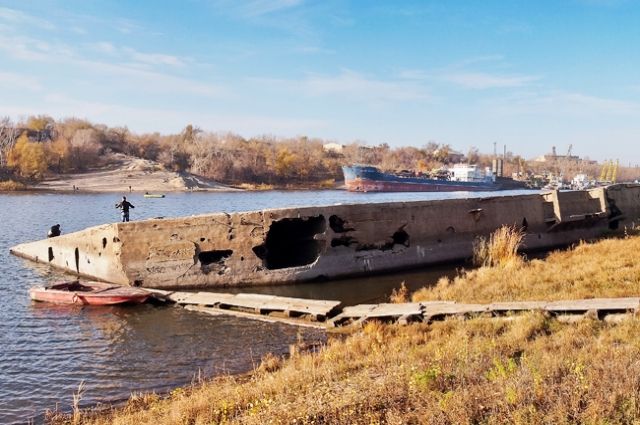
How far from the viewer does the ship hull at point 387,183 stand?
269 feet

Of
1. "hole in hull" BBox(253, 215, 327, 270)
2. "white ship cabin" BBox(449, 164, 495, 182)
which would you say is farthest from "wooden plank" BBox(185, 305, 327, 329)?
"white ship cabin" BBox(449, 164, 495, 182)

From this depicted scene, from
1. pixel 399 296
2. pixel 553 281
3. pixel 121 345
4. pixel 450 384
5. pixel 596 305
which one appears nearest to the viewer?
pixel 450 384

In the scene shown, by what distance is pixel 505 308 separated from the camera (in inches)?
400

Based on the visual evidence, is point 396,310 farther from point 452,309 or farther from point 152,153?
point 152,153

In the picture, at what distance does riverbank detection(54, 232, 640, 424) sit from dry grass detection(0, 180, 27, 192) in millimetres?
68862

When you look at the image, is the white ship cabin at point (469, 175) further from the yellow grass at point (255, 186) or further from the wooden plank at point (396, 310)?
the wooden plank at point (396, 310)

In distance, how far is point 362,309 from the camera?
1205cm

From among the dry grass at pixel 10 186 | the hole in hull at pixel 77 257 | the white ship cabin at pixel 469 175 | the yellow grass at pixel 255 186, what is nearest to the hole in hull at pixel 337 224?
the hole in hull at pixel 77 257

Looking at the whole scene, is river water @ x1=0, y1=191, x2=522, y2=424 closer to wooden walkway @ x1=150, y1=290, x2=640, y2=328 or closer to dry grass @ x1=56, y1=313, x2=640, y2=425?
wooden walkway @ x1=150, y1=290, x2=640, y2=328

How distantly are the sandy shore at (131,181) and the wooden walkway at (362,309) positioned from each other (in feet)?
202

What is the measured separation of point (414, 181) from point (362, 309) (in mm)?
77107

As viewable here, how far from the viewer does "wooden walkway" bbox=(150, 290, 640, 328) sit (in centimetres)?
934

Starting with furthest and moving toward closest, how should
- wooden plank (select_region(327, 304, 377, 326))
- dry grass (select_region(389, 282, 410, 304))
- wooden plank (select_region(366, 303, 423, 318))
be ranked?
dry grass (select_region(389, 282, 410, 304)) → wooden plank (select_region(327, 304, 377, 326)) → wooden plank (select_region(366, 303, 423, 318))

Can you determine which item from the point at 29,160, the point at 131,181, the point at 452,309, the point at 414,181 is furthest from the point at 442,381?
the point at 414,181
